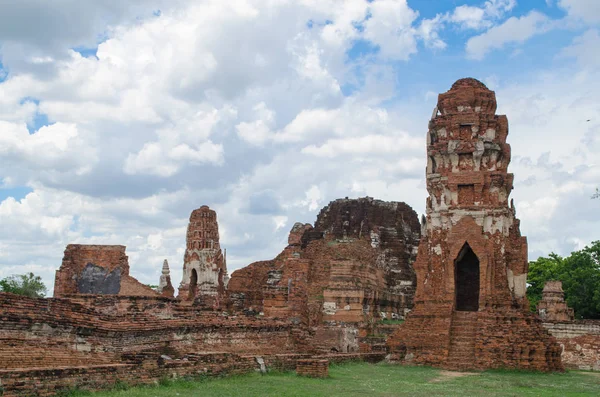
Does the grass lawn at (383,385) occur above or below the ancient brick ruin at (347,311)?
A: below

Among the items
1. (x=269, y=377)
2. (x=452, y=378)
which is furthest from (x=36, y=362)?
(x=452, y=378)

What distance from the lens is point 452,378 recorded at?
17078 millimetres

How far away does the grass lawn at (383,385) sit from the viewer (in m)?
11.9

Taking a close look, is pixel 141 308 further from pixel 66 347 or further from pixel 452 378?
pixel 452 378

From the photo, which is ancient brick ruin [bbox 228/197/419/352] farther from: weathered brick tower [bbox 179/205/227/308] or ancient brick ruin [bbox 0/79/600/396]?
weathered brick tower [bbox 179/205/227/308]

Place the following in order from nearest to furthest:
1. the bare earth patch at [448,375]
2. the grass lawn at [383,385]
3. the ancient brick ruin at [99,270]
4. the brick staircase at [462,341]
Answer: the grass lawn at [383,385]
the bare earth patch at [448,375]
the brick staircase at [462,341]
the ancient brick ruin at [99,270]

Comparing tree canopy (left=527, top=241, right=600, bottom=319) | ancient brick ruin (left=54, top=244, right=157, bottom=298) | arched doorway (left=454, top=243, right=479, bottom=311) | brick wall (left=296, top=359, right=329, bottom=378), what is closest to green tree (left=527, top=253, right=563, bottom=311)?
tree canopy (left=527, top=241, right=600, bottom=319)

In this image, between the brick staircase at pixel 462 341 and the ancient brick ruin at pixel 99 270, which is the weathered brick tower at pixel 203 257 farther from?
the brick staircase at pixel 462 341

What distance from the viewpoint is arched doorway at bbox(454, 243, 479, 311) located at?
23.6 m

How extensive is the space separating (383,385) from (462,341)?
6506mm

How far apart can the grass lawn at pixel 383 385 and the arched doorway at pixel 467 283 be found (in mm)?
4771


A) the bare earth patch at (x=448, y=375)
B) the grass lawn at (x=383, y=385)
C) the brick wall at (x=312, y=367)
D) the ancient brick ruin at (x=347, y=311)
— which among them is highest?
the ancient brick ruin at (x=347, y=311)

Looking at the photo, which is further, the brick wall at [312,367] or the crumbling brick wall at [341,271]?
the crumbling brick wall at [341,271]

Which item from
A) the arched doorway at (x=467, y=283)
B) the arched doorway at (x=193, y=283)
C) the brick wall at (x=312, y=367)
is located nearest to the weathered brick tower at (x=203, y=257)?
the arched doorway at (x=193, y=283)
